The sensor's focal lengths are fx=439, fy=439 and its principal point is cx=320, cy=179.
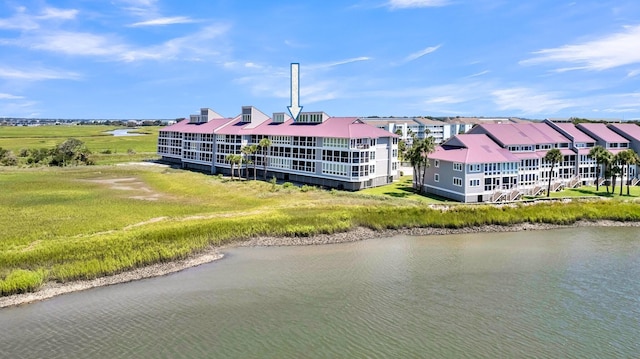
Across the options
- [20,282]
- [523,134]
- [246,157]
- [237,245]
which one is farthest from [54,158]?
[523,134]

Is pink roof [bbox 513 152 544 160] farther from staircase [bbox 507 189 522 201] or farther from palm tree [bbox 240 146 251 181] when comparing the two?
palm tree [bbox 240 146 251 181]

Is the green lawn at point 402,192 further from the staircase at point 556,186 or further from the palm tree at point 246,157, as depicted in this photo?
the palm tree at point 246,157

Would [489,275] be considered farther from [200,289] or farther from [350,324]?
[200,289]

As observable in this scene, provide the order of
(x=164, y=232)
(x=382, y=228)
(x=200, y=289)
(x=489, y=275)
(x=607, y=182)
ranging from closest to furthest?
(x=200, y=289)
(x=489, y=275)
(x=164, y=232)
(x=382, y=228)
(x=607, y=182)

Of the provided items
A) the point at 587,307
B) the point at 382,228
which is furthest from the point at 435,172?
the point at 587,307

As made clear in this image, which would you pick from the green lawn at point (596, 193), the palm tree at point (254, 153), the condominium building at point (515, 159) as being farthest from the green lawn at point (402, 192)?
the palm tree at point (254, 153)

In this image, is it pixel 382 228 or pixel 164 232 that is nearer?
pixel 164 232
